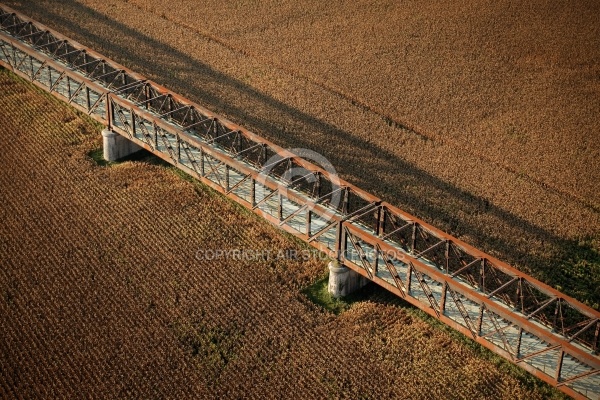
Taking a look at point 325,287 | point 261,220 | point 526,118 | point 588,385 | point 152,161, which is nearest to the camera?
point 588,385

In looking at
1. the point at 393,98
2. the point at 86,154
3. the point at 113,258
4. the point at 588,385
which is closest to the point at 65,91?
the point at 86,154

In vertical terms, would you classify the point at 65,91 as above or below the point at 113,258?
above

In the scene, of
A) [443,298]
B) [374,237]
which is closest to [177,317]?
[374,237]

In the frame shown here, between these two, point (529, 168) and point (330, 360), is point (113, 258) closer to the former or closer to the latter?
point (330, 360)

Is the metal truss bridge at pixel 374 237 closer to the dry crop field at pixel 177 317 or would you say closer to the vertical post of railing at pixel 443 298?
the vertical post of railing at pixel 443 298

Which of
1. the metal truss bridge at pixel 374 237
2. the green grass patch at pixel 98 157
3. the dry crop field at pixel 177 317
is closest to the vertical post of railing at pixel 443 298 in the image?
the metal truss bridge at pixel 374 237

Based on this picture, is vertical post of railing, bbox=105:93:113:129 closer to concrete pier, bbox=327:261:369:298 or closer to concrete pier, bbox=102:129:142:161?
concrete pier, bbox=102:129:142:161

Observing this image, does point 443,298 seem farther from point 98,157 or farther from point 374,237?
point 98,157
